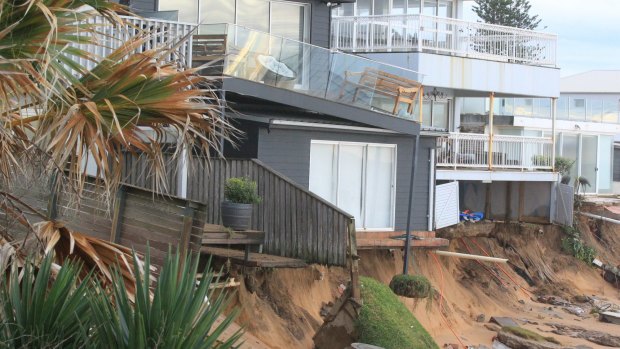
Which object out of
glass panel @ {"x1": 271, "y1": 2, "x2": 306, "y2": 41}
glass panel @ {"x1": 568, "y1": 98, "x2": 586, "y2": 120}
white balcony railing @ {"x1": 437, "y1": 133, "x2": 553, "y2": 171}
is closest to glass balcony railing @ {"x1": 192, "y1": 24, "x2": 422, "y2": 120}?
glass panel @ {"x1": 271, "y1": 2, "x2": 306, "y2": 41}

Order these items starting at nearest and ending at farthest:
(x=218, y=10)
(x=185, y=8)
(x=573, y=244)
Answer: (x=185, y=8), (x=218, y=10), (x=573, y=244)

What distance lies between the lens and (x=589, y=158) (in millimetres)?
40688

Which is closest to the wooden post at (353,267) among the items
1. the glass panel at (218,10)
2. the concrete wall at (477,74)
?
the glass panel at (218,10)

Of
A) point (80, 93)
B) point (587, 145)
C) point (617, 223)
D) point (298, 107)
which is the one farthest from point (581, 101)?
point (80, 93)

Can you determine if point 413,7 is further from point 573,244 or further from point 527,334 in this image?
point 527,334

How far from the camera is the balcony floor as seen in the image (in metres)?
27.5

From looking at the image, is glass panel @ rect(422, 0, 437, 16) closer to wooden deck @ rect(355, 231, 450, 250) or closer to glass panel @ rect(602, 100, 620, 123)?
wooden deck @ rect(355, 231, 450, 250)

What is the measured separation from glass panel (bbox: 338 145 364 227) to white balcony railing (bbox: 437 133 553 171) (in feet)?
17.0

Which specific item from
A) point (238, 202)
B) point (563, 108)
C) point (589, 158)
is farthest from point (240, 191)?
point (563, 108)

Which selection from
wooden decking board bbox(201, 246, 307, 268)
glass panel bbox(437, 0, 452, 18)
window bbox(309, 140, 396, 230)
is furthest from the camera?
glass panel bbox(437, 0, 452, 18)

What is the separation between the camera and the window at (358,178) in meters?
22.0

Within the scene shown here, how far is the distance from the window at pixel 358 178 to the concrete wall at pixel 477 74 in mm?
6267

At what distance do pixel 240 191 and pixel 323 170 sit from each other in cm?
477

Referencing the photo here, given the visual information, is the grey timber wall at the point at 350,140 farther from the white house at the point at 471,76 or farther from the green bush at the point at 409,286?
the green bush at the point at 409,286
